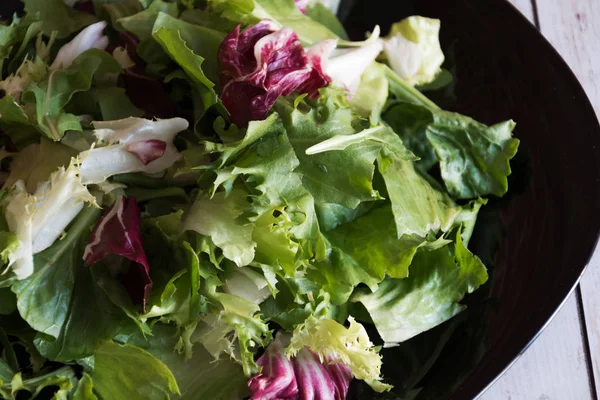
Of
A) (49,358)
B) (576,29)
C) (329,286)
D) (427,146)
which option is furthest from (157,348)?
(576,29)

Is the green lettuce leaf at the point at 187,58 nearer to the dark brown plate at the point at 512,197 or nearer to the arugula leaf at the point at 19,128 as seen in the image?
the arugula leaf at the point at 19,128

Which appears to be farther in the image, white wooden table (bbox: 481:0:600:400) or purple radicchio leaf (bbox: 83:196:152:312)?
white wooden table (bbox: 481:0:600:400)

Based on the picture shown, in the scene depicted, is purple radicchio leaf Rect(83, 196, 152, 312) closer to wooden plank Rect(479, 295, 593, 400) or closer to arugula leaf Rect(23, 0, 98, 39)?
arugula leaf Rect(23, 0, 98, 39)

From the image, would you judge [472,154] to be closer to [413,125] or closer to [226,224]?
[413,125]

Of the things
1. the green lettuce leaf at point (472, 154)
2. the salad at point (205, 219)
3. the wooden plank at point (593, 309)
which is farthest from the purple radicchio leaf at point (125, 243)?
the wooden plank at point (593, 309)

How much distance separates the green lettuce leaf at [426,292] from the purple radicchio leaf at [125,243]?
0.28 metres

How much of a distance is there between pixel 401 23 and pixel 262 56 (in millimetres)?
358

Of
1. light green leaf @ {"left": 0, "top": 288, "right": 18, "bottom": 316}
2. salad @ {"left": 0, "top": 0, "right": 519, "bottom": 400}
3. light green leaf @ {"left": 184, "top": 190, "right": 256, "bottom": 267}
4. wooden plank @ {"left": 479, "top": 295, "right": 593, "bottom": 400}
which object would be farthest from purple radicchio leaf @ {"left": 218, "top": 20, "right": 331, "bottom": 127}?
wooden plank @ {"left": 479, "top": 295, "right": 593, "bottom": 400}

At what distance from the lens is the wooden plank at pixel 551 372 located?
981mm

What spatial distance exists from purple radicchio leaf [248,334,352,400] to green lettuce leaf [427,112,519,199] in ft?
1.06

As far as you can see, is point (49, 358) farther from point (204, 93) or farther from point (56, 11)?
point (56, 11)

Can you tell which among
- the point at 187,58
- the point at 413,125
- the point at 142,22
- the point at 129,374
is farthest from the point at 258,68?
the point at 129,374

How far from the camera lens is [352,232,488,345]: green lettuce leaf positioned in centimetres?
84

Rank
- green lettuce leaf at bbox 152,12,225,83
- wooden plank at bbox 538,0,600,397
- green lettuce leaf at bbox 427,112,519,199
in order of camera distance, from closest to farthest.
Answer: green lettuce leaf at bbox 152,12,225,83 < green lettuce leaf at bbox 427,112,519,199 < wooden plank at bbox 538,0,600,397
